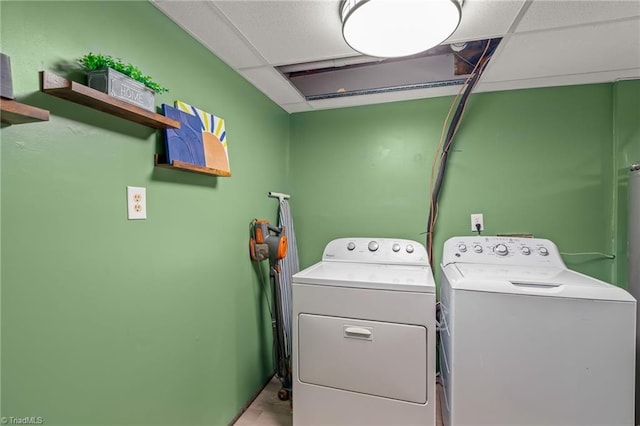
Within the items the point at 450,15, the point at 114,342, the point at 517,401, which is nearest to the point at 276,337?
the point at 114,342

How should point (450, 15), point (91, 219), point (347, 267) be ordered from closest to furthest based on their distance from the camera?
1. point (91, 219)
2. point (450, 15)
3. point (347, 267)

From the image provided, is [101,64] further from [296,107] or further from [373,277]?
[296,107]

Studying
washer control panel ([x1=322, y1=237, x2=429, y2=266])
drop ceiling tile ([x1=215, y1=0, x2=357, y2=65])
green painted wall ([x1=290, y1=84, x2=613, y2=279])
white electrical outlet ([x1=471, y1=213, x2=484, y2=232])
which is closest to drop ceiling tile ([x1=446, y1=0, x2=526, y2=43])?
drop ceiling tile ([x1=215, y1=0, x2=357, y2=65])

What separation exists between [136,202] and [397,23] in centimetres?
126

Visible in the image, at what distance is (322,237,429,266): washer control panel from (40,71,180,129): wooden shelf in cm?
146

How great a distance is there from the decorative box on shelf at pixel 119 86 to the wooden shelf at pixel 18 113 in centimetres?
25

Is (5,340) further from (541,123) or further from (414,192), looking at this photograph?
(541,123)

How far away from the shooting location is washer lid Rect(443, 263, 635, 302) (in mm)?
1253

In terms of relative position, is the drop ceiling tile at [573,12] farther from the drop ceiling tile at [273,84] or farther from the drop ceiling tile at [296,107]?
the drop ceiling tile at [296,107]

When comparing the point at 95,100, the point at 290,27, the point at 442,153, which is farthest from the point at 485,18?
the point at 95,100

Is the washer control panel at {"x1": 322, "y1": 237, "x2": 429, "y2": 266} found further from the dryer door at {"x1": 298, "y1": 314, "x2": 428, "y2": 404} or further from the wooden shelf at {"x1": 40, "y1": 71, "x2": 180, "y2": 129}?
the wooden shelf at {"x1": 40, "y1": 71, "x2": 180, "y2": 129}

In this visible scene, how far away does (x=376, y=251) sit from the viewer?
2148 mm

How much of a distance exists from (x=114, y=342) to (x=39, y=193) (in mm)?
583

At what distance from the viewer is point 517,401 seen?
1.31 meters
